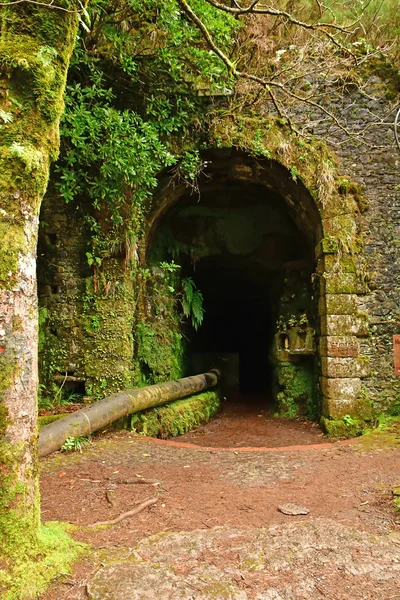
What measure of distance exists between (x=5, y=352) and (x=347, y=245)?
Answer: 5.99 m

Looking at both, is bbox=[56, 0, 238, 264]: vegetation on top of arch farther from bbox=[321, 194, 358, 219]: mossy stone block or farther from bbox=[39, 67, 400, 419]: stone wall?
bbox=[321, 194, 358, 219]: mossy stone block

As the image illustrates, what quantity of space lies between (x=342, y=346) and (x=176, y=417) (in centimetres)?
302

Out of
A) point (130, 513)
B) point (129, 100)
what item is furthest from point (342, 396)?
point (129, 100)

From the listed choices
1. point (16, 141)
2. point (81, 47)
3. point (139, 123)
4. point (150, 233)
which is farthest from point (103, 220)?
point (16, 141)

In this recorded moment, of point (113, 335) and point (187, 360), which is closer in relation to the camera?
point (113, 335)

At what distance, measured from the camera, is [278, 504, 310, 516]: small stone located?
310cm

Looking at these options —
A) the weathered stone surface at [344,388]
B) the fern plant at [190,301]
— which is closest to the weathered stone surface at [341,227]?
the weathered stone surface at [344,388]

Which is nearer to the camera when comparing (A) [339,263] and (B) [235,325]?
(A) [339,263]

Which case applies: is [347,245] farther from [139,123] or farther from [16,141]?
[16,141]

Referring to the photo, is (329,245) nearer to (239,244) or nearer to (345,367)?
(345,367)

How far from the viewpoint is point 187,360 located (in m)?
10.3

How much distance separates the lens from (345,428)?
21.3ft

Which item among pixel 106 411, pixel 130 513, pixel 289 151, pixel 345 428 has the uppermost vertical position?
pixel 289 151

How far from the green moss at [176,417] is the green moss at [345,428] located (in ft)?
7.99
